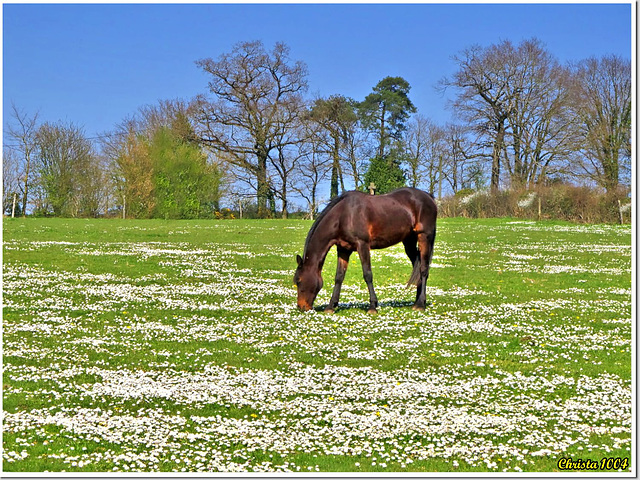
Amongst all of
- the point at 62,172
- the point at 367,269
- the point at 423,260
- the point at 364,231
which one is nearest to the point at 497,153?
the point at 62,172

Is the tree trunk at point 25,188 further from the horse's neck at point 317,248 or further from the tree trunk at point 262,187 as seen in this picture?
the horse's neck at point 317,248

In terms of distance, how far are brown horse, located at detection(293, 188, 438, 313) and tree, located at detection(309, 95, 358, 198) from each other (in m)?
62.6

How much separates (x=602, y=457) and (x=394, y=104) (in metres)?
76.5

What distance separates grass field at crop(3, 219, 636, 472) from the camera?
646 centimetres

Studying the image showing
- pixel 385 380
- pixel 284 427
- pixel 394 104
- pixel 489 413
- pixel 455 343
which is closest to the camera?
pixel 284 427

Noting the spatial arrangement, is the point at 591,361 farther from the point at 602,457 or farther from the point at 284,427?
the point at 284,427

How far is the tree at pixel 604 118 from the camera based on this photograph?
2648 inches

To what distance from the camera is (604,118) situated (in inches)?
2719

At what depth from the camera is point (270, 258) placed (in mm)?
26406

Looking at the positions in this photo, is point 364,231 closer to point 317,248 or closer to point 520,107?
point 317,248

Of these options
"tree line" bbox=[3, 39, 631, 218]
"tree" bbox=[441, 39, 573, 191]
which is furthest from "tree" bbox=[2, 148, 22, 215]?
"tree" bbox=[441, 39, 573, 191]

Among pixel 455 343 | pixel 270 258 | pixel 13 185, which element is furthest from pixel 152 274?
pixel 13 185

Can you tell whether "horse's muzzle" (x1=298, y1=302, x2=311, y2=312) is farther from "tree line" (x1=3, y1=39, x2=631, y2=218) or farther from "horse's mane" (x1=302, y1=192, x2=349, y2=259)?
"tree line" (x1=3, y1=39, x2=631, y2=218)

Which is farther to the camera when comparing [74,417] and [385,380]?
[385,380]
